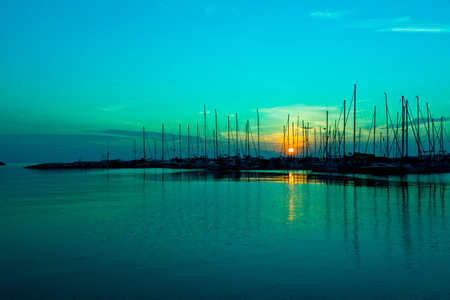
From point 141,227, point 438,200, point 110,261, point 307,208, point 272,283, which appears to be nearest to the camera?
point 272,283

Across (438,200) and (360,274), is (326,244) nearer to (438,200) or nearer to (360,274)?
(360,274)

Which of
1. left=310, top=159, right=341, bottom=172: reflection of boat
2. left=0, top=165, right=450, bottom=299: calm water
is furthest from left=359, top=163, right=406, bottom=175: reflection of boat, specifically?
left=0, top=165, right=450, bottom=299: calm water

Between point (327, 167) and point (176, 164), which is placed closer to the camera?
point (327, 167)

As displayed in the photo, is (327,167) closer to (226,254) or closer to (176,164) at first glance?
(176,164)

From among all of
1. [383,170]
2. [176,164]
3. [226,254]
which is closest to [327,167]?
[383,170]

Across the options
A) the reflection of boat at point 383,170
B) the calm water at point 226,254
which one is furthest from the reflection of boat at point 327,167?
the calm water at point 226,254

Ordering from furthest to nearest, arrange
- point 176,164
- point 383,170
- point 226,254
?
point 176,164 < point 383,170 < point 226,254

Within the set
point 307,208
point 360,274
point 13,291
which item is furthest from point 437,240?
point 13,291

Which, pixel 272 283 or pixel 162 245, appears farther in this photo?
pixel 162 245

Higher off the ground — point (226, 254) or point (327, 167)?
point (327, 167)

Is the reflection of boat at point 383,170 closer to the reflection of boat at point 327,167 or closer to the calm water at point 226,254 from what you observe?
the reflection of boat at point 327,167

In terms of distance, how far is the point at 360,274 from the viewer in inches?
420

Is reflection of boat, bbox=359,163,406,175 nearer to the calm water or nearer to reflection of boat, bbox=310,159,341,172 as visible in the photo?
reflection of boat, bbox=310,159,341,172

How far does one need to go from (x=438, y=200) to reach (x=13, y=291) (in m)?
27.8
